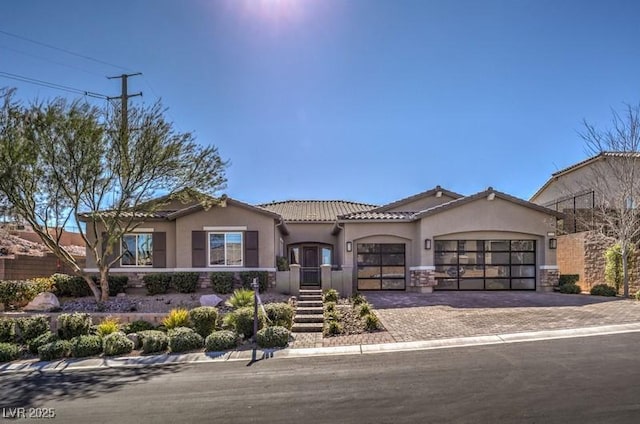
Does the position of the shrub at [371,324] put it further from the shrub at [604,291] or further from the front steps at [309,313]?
the shrub at [604,291]

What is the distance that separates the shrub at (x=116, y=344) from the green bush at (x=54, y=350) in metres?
0.86

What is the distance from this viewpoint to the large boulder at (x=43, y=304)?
16.0 metres

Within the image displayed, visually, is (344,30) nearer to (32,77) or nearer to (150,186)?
(150,186)

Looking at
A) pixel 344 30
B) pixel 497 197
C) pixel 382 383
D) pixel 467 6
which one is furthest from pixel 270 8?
pixel 497 197

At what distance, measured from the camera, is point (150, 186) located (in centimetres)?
1761

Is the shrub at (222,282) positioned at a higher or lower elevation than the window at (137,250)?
lower

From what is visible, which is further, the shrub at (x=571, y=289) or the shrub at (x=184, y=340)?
the shrub at (x=571, y=289)

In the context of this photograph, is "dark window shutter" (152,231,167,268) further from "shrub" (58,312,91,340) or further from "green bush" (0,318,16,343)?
"shrub" (58,312,91,340)

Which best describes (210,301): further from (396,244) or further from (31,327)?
(396,244)

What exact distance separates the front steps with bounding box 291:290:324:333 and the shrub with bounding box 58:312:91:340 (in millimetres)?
5658

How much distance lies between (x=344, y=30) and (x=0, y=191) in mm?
12575

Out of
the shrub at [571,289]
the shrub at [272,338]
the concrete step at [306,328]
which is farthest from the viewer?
the shrub at [571,289]

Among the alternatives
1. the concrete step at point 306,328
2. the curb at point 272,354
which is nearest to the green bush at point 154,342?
the curb at point 272,354

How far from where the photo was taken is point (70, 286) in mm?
18500
